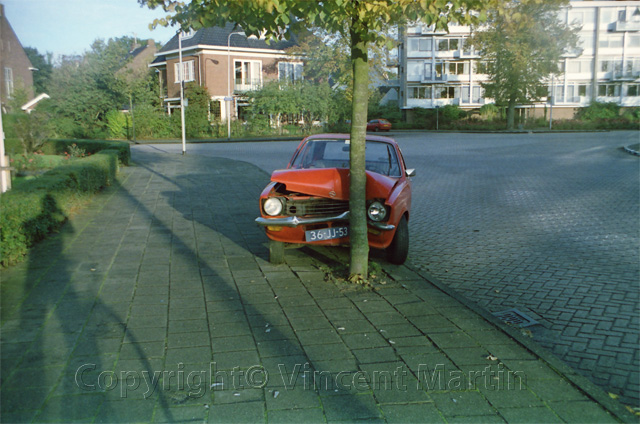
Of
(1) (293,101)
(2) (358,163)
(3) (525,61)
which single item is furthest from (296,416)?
(3) (525,61)

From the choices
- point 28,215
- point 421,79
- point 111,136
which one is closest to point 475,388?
point 28,215

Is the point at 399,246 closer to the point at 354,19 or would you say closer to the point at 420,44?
the point at 354,19

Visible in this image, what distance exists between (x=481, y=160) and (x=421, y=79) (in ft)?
167

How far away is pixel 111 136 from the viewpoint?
1625 inches

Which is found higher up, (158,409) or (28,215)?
(28,215)

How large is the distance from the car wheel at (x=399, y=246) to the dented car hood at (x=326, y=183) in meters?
0.56

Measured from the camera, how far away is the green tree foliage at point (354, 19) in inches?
200

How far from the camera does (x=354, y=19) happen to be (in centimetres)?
565

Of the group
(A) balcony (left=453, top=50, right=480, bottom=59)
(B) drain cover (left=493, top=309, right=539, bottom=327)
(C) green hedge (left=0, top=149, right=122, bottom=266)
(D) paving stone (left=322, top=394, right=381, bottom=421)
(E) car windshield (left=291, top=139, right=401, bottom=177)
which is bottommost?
(B) drain cover (left=493, top=309, right=539, bottom=327)

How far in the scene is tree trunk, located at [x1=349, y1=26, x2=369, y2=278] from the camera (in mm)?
5930

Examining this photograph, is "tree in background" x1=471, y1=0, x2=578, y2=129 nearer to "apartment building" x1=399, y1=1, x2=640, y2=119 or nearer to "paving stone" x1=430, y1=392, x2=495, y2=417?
"apartment building" x1=399, y1=1, x2=640, y2=119

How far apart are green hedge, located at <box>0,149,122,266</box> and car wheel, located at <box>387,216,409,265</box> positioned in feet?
14.8

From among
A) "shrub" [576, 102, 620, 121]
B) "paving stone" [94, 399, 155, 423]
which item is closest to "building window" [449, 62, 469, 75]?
"shrub" [576, 102, 620, 121]

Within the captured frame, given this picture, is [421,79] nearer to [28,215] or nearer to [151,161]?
[151,161]
